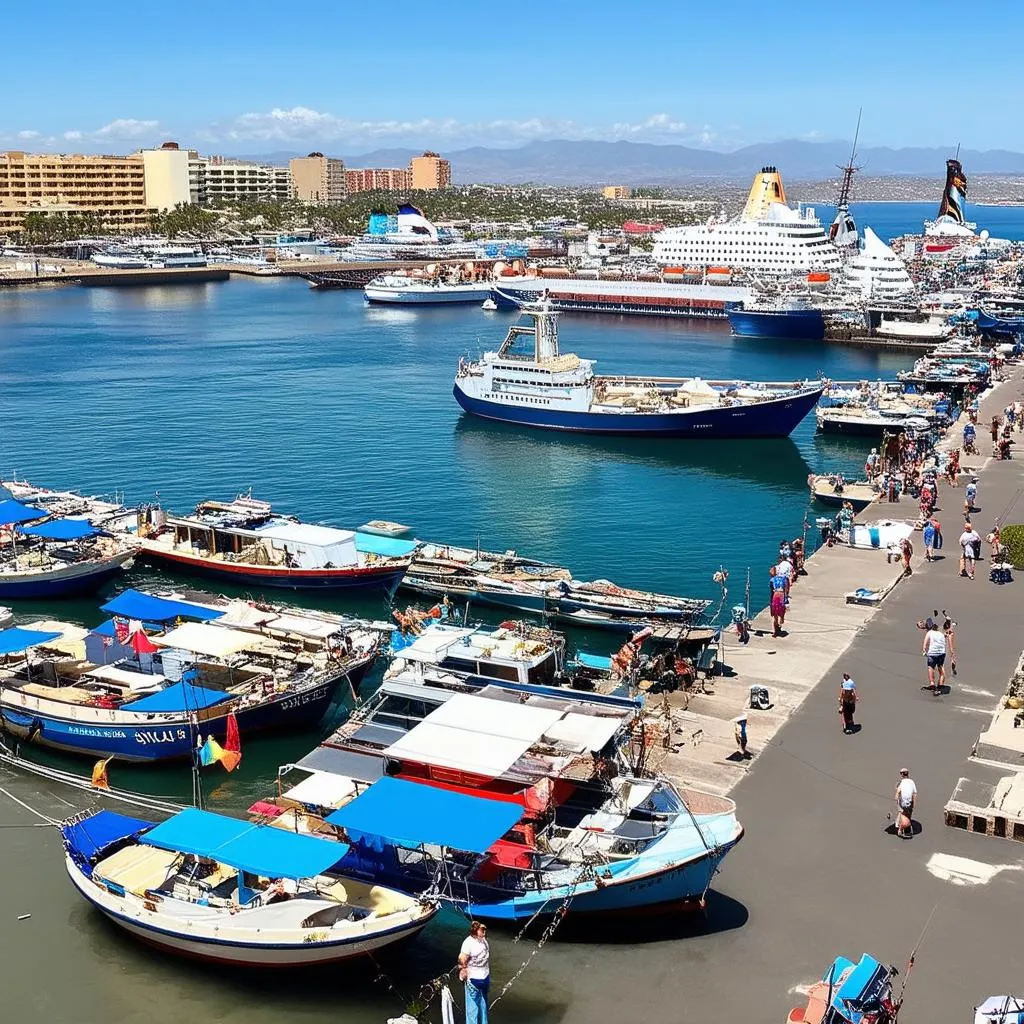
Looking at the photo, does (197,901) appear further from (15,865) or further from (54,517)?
(54,517)

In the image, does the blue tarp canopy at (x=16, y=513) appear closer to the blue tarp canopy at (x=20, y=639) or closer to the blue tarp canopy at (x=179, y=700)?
the blue tarp canopy at (x=20, y=639)

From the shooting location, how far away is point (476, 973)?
41.5 feet

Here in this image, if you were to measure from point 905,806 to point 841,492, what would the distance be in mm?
23288

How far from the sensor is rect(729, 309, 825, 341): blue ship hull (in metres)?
88.1

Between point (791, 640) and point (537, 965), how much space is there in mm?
10865

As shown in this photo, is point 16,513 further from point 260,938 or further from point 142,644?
point 260,938

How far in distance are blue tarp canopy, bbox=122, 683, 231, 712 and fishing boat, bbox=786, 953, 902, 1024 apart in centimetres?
1191

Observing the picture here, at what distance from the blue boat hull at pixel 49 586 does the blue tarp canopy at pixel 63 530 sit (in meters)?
1.44

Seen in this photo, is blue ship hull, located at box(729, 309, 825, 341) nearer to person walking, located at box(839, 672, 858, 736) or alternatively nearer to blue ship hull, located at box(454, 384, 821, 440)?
blue ship hull, located at box(454, 384, 821, 440)

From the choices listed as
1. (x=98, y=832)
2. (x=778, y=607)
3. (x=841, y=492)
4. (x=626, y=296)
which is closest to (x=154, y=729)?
(x=98, y=832)

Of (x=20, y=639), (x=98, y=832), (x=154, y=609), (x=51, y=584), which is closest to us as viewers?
(x=98, y=832)

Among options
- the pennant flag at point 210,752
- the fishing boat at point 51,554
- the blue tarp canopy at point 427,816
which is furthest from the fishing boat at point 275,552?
the blue tarp canopy at point 427,816

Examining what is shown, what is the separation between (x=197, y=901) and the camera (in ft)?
49.2

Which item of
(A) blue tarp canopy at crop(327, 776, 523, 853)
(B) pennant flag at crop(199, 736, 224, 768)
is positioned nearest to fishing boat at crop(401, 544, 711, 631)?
(B) pennant flag at crop(199, 736, 224, 768)
